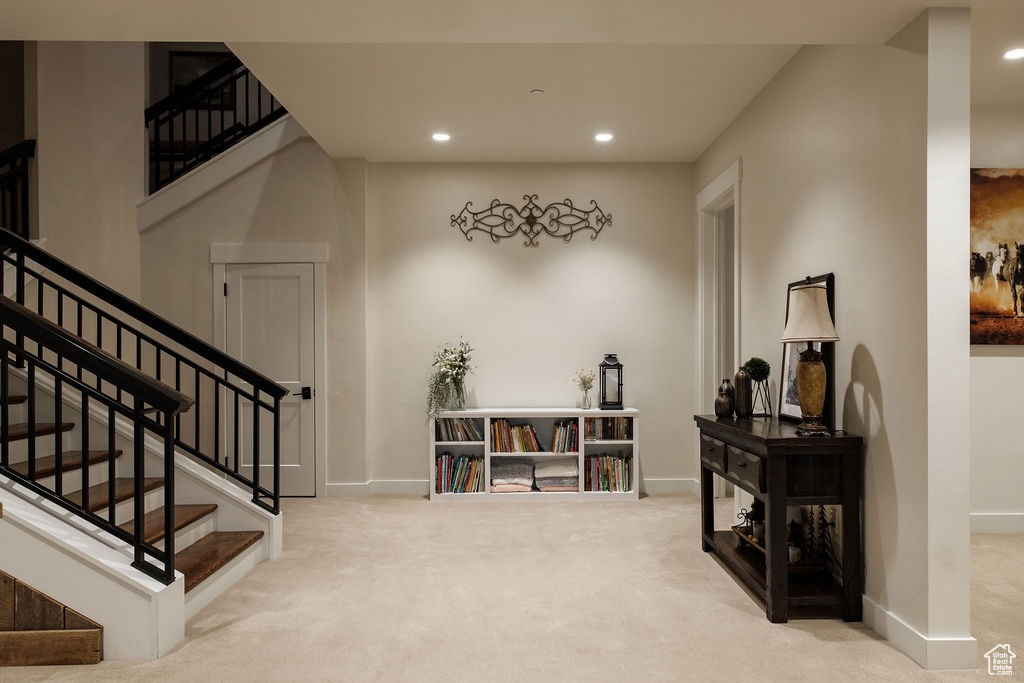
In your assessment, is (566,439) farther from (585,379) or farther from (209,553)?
(209,553)

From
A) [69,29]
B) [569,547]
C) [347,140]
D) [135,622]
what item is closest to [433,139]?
[347,140]

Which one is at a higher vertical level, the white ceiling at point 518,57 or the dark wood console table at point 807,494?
the white ceiling at point 518,57

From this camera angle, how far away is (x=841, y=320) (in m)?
3.15

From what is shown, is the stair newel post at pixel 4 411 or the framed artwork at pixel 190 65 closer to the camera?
the stair newel post at pixel 4 411

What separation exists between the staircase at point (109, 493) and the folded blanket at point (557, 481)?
7.06ft

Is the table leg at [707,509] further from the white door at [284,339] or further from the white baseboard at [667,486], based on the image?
the white door at [284,339]

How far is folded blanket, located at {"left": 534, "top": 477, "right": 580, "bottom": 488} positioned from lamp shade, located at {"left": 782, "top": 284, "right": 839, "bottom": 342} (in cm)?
267

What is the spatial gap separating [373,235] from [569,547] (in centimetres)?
299

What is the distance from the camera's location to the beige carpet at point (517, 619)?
8.10 ft

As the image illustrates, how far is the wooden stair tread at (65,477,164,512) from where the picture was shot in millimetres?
3078

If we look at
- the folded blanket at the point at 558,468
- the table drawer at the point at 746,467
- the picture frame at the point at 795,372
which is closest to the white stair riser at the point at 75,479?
the folded blanket at the point at 558,468

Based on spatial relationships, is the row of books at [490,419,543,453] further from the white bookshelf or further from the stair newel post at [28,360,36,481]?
the stair newel post at [28,360,36,481]

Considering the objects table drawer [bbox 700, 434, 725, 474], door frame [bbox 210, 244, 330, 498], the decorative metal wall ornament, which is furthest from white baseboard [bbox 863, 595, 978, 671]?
door frame [bbox 210, 244, 330, 498]

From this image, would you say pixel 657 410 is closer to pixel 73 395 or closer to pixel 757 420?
pixel 757 420
